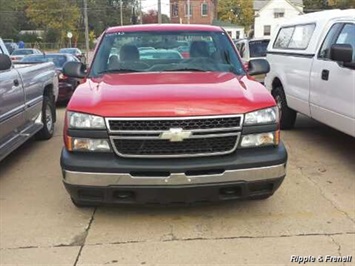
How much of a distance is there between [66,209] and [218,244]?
1.65m

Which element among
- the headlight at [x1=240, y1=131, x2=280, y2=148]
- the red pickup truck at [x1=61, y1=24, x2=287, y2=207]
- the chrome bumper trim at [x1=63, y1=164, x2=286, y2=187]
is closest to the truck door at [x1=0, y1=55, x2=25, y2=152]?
the red pickup truck at [x1=61, y1=24, x2=287, y2=207]

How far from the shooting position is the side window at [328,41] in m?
6.59

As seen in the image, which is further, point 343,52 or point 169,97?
point 343,52

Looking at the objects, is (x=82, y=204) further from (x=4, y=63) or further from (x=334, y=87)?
(x=334, y=87)

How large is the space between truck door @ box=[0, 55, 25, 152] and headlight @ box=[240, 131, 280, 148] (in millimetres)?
2981

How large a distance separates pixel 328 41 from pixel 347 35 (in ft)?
1.49

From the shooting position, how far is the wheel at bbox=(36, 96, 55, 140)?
313 inches

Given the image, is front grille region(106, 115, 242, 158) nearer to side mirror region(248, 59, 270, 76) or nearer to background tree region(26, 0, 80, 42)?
side mirror region(248, 59, 270, 76)

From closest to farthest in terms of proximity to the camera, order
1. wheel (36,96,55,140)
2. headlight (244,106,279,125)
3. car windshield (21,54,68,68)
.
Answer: headlight (244,106,279,125) < wheel (36,96,55,140) < car windshield (21,54,68,68)

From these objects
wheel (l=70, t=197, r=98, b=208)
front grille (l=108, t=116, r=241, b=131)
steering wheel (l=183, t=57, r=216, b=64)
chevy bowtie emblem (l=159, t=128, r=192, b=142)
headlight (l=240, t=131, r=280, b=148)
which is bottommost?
wheel (l=70, t=197, r=98, b=208)

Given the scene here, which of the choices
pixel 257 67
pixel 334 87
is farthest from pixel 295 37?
pixel 257 67

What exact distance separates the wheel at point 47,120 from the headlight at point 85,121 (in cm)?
390

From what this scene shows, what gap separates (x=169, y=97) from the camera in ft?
13.5

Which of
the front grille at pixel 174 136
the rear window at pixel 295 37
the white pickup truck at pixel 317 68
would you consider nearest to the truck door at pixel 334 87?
the white pickup truck at pixel 317 68
